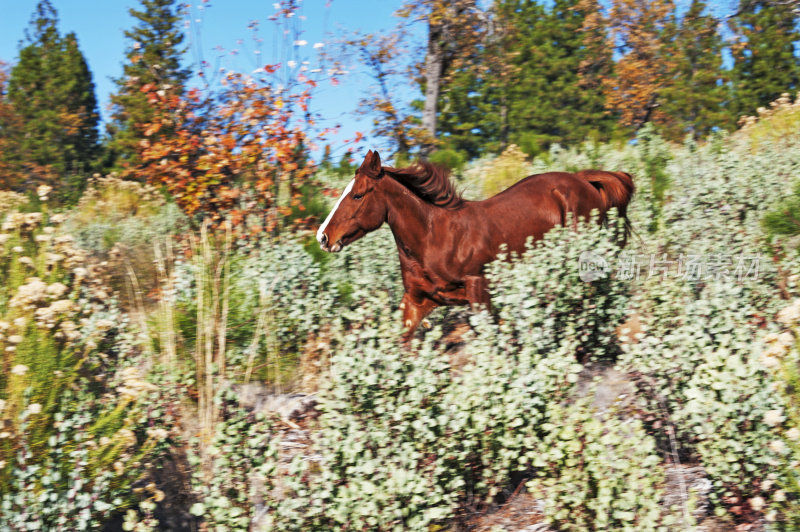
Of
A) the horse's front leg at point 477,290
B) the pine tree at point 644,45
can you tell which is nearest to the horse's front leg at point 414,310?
the horse's front leg at point 477,290

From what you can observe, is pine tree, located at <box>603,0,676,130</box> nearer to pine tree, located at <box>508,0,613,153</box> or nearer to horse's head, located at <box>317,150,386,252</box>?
horse's head, located at <box>317,150,386,252</box>

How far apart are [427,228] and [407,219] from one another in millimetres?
183

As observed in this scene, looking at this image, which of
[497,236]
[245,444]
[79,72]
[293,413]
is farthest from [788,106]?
[79,72]

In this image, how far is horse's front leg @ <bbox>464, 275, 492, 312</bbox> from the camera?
18.7ft

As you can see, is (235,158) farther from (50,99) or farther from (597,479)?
(50,99)

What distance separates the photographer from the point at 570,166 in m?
11.7

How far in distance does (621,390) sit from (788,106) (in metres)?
10.0

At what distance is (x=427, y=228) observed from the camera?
5.80m

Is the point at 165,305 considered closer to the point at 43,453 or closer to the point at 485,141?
the point at 43,453

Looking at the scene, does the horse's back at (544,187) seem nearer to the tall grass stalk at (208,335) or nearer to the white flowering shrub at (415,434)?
the white flowering shrub at (415,434)

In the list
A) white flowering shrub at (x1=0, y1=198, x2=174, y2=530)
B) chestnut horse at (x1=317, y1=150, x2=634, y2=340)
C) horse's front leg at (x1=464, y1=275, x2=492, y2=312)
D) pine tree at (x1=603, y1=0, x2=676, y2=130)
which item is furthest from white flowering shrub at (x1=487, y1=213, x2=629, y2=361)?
pine tree at (x1=603, y1=0, x2=676, y2=130)

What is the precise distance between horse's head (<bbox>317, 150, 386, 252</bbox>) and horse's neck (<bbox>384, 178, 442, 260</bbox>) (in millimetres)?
94

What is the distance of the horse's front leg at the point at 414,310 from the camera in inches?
225

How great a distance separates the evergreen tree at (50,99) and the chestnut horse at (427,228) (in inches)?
1445
